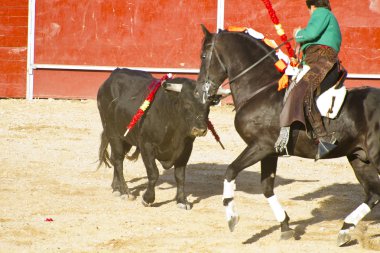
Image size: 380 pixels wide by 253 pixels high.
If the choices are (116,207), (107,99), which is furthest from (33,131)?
(116,207)

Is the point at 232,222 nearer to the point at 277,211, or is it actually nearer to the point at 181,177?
the point at 277,211

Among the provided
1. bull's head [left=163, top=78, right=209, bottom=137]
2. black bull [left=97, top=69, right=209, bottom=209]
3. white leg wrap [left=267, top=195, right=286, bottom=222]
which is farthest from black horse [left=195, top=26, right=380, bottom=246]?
black bull [left=97, top=69, right=209, bottom=209]

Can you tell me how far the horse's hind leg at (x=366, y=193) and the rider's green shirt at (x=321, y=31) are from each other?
1.09 meters

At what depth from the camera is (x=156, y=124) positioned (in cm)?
932

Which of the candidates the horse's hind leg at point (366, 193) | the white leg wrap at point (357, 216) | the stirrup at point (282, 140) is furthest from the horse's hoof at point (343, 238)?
the stirrup at point (282, 140)

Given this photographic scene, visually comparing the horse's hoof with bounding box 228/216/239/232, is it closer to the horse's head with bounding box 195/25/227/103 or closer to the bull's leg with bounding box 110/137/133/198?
the horse's head with bounding box 195/25/227/103

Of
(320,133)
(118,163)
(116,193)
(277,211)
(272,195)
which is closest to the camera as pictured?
(320,133)

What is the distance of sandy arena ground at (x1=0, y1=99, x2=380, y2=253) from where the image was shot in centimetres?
762

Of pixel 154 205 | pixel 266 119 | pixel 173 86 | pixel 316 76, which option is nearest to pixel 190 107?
pixel 173 86

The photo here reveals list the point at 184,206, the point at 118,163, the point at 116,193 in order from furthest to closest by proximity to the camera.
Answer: the point at 118,163
the point at 116,193
the point at 184,206

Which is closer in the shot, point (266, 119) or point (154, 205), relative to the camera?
Answer: point (266, 119)

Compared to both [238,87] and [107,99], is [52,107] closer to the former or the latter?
[107,99]

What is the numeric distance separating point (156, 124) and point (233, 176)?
1.93m

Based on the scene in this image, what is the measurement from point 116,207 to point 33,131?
4984mm
